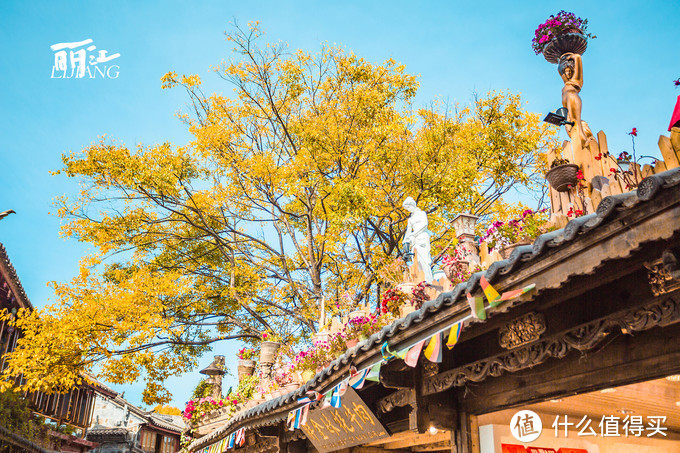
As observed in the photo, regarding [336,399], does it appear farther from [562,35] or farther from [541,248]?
[562,35]

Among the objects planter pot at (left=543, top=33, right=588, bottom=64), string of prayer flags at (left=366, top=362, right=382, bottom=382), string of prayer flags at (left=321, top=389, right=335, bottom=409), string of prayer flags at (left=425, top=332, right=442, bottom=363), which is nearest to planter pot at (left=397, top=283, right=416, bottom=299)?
string of prayer flags at (left=321, top=389, right=335, bottom=409)

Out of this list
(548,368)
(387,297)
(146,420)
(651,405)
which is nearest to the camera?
(548,368)

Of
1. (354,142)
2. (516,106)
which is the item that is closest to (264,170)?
(354,142)

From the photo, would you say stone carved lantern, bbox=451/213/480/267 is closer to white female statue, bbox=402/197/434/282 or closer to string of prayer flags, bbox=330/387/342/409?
white female statue, bbox=402/197/434/282

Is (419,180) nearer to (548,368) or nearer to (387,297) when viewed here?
(387,297)

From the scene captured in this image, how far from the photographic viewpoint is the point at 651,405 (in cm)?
612

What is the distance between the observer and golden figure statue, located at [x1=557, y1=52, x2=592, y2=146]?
5801 mm

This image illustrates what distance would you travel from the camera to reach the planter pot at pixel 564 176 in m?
5.26

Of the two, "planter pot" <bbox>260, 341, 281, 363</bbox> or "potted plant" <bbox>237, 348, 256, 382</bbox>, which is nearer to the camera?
"planter pot" <bbox>260, 341, 281, 363</bbox>

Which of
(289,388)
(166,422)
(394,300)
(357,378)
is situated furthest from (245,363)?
(166,422)

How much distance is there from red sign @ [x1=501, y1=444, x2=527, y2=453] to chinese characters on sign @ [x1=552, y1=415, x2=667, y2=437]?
40cm

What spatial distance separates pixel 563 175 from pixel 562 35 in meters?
1.90

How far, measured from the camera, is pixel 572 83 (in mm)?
5996

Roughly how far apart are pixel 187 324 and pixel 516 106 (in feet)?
44.8
